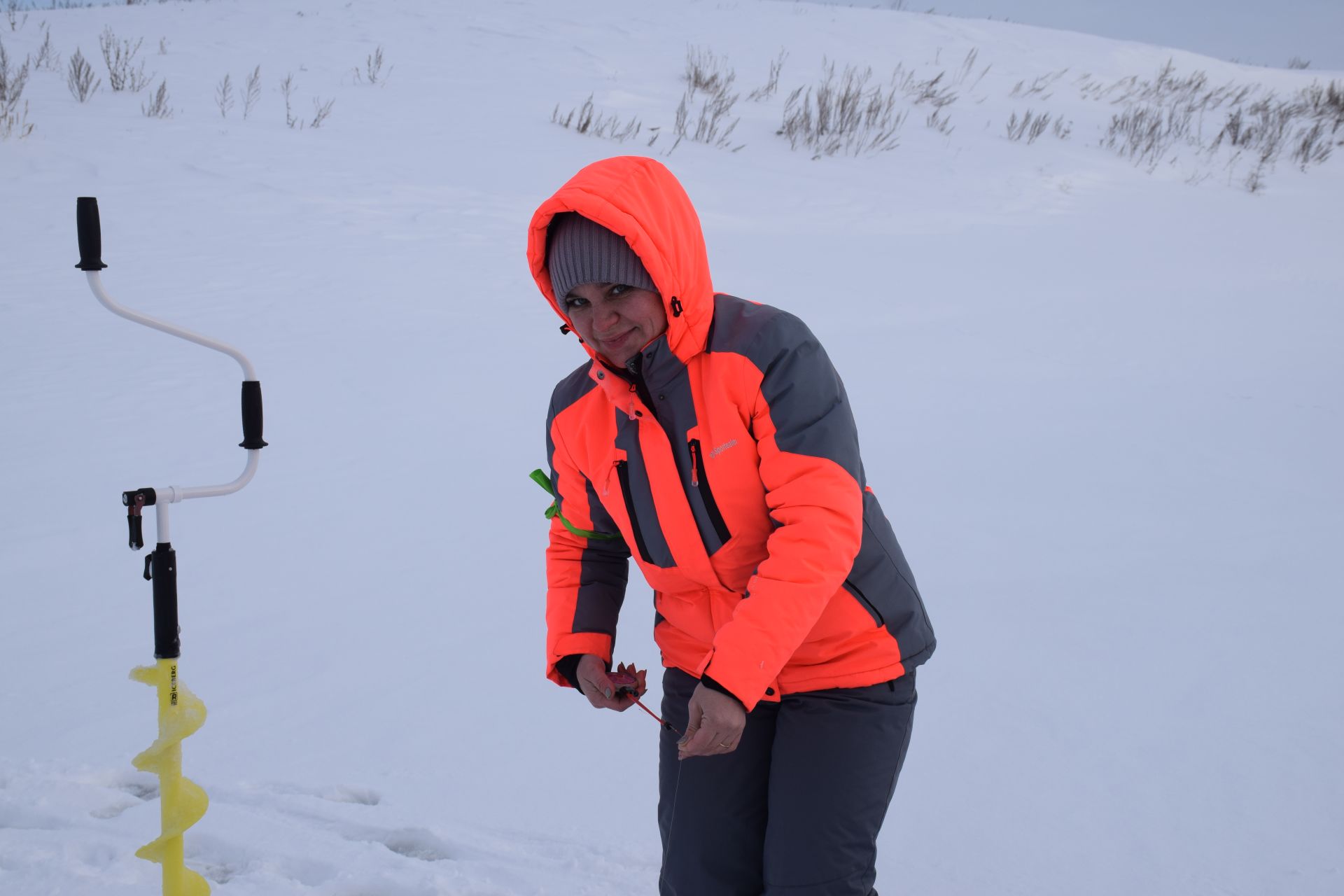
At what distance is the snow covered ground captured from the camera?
8.48 feet

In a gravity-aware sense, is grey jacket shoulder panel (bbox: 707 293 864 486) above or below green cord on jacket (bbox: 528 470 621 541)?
above

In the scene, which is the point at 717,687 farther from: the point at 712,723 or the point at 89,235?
the point at 89,235

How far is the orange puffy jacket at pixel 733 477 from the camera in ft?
5.32

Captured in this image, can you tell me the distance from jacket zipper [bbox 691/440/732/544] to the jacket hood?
171mm

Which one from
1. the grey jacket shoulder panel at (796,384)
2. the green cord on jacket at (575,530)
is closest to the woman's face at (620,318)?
the grey jacket shoulder panel at (796,384)

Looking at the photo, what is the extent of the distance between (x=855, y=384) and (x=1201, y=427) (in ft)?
5.97

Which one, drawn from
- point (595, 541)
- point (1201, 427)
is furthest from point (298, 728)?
point (1201, 427)

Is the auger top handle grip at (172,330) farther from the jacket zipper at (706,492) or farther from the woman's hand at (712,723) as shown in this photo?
the woman's hand at (712,723)

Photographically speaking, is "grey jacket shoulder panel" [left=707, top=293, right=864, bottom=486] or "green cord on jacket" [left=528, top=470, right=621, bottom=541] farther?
"green cord on jacket" [left=528, top=470, right=621, bottom=541]

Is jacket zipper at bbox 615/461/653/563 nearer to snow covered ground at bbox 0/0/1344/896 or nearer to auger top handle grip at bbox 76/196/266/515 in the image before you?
auger top handle grip at bbox 76/196/266/515

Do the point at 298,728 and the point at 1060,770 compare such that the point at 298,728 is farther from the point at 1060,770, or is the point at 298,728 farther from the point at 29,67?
the point at 29,67

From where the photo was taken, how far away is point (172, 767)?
165cm

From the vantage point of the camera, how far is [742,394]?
1.72 meters

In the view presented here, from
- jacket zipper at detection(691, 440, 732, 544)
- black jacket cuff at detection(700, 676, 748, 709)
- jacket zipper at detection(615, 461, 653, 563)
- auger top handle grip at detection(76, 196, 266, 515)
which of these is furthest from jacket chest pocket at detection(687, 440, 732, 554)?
auger top handle grip at detection(76, 196, 266, 515)
